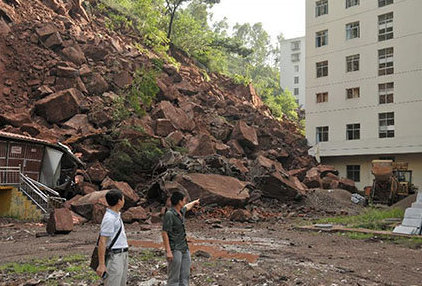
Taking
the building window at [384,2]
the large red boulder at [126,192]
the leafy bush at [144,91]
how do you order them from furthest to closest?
the building window at [384,2], the leafy bush at [144,91], the large red boulder at [126,192]

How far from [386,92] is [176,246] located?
30.2 m

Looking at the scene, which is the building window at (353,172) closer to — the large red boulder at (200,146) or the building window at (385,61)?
the building window at (385,61)

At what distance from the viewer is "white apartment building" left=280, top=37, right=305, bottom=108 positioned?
259 ft

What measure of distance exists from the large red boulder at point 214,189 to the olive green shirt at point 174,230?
1359 cm

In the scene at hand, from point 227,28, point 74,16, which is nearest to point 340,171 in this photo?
point 74,16

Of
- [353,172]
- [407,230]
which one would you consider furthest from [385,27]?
[407,230]

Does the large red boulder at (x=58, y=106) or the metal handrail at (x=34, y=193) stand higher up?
the large red boulder at (x=58, y=106)

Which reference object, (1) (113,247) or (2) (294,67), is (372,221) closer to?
(1) (113,247)

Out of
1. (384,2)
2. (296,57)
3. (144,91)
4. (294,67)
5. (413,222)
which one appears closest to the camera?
(413,222)

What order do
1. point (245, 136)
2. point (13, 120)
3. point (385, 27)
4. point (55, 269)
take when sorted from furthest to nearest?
point (385, 27) < point (245, 136) < point (13, 120) < point (55, 269)

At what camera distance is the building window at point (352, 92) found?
109ft

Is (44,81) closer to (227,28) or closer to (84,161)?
(84,161)

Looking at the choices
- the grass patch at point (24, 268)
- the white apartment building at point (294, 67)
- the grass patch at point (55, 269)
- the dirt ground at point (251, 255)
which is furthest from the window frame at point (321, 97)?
the white apartment building at point (294, 67)

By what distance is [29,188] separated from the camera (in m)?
18.3
